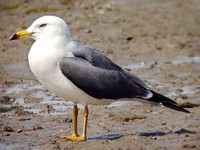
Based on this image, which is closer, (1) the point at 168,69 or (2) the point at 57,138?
(2) the point at 57,138

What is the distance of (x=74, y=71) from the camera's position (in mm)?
8828

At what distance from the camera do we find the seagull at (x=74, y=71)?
8.70 meters

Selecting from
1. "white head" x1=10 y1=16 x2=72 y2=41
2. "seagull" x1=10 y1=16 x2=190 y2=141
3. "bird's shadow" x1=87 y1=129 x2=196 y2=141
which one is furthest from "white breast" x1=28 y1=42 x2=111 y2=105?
"bird's shadow" x1=87 y1=129 x2=196 y2=141

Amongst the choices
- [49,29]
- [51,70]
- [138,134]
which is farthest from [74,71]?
[138,134]

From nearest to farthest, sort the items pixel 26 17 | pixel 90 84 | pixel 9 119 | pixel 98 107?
pixel 90 84 → pixel 9 119 → pixel 98 107 → pixel 26 17

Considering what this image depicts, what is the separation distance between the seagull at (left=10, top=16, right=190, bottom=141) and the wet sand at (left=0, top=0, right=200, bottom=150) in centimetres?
48

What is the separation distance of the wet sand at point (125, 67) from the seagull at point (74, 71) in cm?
48

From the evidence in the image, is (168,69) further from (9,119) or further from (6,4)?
(6,4)

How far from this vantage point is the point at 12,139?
9.02 metres

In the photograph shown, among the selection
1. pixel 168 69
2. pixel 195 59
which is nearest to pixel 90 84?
pixel 168 69

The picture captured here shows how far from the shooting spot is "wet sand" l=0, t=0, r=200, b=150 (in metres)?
9.12

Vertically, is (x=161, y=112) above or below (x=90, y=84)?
below

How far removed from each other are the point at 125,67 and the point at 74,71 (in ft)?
14.0

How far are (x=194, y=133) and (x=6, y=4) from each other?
8471mm
